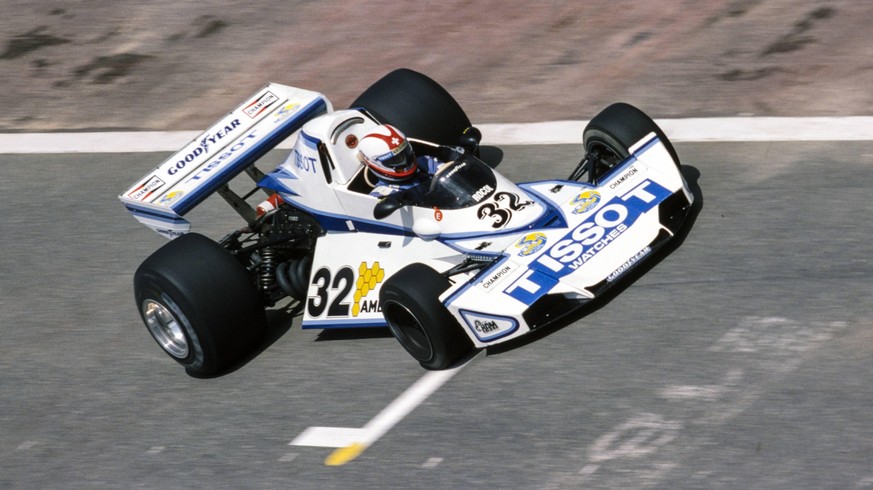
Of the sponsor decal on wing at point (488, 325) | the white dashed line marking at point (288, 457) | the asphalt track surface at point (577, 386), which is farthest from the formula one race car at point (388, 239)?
the white dashed line marking at point (288, 457)

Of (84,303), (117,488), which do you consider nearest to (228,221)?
(84,303)

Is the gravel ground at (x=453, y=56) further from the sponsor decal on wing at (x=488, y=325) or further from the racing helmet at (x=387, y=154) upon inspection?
the sponsor decal on wing at (x=488, y=325)

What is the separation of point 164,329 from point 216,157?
4.71ft

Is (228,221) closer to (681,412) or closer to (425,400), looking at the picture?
(425,400)

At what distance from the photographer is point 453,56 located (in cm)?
1205

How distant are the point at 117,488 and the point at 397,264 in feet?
7.31

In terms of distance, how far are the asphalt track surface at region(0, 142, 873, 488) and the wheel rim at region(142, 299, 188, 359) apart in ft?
0.63

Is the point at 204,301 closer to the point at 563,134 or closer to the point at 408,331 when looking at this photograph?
the point at 408,331

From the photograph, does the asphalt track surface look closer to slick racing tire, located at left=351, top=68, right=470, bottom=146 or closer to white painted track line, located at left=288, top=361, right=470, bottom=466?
white painted track line, located at left=288, top=361, right=470, bottom=466

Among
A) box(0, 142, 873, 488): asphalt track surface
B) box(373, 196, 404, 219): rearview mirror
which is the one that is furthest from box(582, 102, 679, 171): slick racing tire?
box(373, 196, 404, 219): rearview mirror

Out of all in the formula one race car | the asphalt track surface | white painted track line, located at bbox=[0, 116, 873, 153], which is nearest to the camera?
the asphalt track surface

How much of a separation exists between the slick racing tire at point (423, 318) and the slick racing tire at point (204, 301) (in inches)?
39.7

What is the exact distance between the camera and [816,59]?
10719mm

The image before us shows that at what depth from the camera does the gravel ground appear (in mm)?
10711
